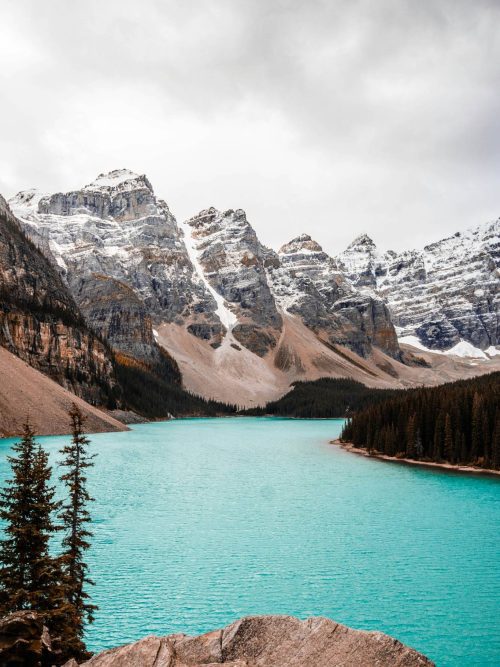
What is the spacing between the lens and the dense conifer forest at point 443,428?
208ft

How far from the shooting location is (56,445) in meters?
71.8

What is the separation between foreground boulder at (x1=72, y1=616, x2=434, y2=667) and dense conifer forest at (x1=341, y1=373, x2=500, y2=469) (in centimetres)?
5828

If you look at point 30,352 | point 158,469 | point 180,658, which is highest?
point 30,352

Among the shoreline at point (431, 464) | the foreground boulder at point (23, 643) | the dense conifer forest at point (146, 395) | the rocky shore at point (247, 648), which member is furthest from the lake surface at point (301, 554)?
the dense conifer forest at point (146, 395)

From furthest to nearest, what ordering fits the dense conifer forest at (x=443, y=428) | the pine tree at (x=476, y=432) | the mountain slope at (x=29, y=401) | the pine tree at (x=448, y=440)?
the mountain slope at (x=29, y=401), the pine tree at (x=448, y=440), the pine tree at (x=476, y=432), the dense conifer forest at (x=443, y=428)

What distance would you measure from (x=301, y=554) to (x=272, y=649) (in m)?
19.0

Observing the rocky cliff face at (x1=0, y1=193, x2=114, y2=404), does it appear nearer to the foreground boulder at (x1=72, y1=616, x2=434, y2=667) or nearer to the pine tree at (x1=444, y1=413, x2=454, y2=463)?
the pine tree at (x1=444, y1=413, x2=454, y2=463)

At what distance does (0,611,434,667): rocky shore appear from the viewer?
8.09 metres

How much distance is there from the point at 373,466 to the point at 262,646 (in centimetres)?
5809

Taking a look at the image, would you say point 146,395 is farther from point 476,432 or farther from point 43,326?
point 476,432

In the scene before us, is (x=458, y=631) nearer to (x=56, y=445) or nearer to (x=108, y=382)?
(x=56, y=445)

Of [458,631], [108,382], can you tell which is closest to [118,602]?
[458,631]

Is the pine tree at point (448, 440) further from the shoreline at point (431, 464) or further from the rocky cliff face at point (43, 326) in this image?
the rocky cliff face at point (43, 326)

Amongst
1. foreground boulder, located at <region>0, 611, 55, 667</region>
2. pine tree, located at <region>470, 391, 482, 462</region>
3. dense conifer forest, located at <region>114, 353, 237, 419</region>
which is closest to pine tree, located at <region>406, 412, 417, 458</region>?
pine tree, located at <region>470, 391, 482, 462</region>
